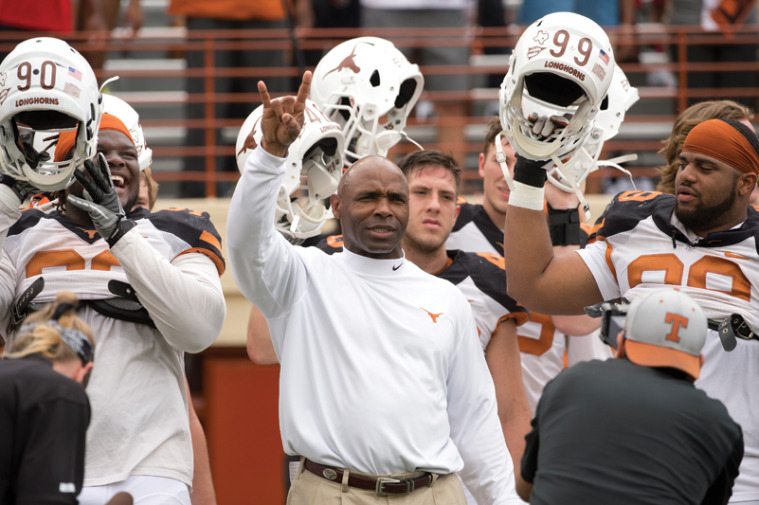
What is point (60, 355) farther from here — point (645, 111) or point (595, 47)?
point (645, 111)

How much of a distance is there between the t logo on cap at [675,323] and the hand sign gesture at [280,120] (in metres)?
1.18

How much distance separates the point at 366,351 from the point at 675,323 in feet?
3.42

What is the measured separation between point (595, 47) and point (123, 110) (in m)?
1.85

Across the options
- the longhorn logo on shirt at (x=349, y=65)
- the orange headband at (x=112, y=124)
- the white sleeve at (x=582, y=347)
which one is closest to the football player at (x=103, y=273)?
the orange headband at (x=112, y=124)

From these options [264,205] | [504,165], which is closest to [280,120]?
[264,205]

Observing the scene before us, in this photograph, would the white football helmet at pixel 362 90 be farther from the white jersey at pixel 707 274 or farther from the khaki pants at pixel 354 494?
the khaki pants at pixel 354 494

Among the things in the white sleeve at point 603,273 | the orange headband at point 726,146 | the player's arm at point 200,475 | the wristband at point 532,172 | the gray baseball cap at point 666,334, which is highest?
the orange headband at point 726,146

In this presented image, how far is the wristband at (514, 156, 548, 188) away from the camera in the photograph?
4.95 m

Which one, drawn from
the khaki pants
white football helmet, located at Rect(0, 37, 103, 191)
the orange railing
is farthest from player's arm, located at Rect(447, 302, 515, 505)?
the orange railing

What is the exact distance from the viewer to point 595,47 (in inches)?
190

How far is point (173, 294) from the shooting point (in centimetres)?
494

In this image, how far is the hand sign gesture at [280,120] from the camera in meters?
4.48

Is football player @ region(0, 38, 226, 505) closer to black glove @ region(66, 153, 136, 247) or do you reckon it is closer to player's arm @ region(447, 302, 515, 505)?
black glove @ region(66, 153, 136, 247)

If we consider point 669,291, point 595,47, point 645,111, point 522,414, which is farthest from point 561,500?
point 645,111
